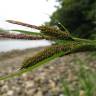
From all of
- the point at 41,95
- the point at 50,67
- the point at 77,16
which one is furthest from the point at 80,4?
the point at 41,95

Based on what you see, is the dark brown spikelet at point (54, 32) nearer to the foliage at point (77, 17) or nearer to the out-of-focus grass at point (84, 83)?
the out-of-focus grass at point (84, 83)

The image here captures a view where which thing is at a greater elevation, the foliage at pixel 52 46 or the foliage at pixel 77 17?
the foliage at pixel 52 46

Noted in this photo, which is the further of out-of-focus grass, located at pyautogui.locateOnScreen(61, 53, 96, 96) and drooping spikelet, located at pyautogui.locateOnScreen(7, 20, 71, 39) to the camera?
out-of-focus grass, located at pyautogui.locateOnScreen(61, 53, 96, 96)

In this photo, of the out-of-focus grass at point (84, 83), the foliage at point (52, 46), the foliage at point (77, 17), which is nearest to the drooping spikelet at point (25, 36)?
the foliage at point (52, 46)

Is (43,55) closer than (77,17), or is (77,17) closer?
(43,55)

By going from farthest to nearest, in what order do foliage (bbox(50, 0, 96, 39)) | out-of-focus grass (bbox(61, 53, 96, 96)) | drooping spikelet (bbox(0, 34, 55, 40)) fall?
foliage (bbox(50, 0, 96, 39)), out-of-focus grass (bbox(61, 53, 96, 96)), drooping spikelet (bbox(0, 34, 55, 40))

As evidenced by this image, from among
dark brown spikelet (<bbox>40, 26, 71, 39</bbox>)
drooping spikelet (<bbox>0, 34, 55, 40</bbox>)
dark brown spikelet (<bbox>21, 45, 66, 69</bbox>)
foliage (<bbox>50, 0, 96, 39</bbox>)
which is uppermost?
dark brown spikelet (<bbox>40, 26, 71, 39</bbox>)

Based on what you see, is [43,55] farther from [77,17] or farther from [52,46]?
[77,17]

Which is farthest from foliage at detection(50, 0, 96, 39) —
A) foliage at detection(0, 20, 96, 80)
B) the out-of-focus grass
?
foliage at detection(0, 20, 96, 80)

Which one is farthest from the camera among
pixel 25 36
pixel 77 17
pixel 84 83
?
pixel 77 17

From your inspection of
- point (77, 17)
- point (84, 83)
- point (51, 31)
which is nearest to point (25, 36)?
point (51, 31)

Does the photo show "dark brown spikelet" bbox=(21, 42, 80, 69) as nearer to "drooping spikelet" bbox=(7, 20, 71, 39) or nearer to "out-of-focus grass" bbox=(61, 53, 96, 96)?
"drooping spikelet" bbox=(7, 20, 71, 39)

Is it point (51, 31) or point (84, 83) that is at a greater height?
point (51, 31)
